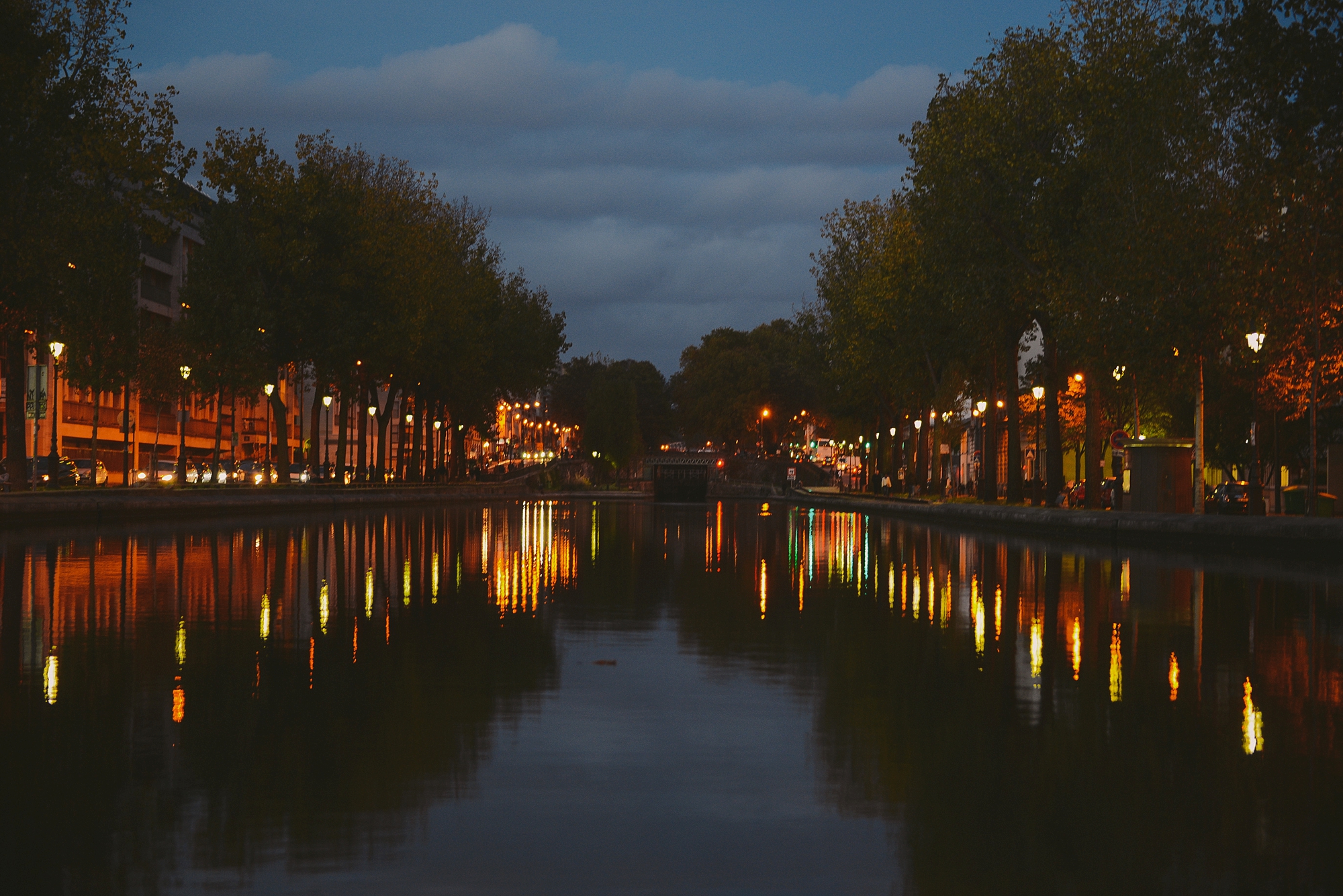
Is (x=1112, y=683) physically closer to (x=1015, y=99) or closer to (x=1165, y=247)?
(x=1165, y=247)

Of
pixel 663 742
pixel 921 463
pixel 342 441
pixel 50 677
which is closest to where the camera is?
pixel 663 742

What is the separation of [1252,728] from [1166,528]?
877 inches

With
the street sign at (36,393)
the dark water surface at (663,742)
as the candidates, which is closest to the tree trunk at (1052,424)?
the dark water surface at (663,742)

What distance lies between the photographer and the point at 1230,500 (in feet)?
165

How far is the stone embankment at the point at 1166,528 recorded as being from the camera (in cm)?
2406

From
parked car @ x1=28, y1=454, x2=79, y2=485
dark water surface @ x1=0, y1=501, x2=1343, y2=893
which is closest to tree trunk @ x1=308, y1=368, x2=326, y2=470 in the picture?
parked car @ x1=28, y1=454, x2=79, y2=485

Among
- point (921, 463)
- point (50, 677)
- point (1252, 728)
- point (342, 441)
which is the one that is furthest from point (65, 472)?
point (1252, 728)

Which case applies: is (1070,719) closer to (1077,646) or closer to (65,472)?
(1077,646)

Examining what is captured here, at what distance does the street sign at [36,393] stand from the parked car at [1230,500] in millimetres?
46281

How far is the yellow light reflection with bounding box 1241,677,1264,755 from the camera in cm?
732

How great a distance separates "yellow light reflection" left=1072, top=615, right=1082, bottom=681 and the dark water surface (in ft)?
0.21

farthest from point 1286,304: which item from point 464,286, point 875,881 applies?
point 464,286

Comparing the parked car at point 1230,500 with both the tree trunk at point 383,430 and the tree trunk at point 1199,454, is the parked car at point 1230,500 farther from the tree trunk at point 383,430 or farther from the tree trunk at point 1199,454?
the tree trunk at point 383,430

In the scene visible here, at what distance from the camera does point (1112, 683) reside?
9.46 meters
